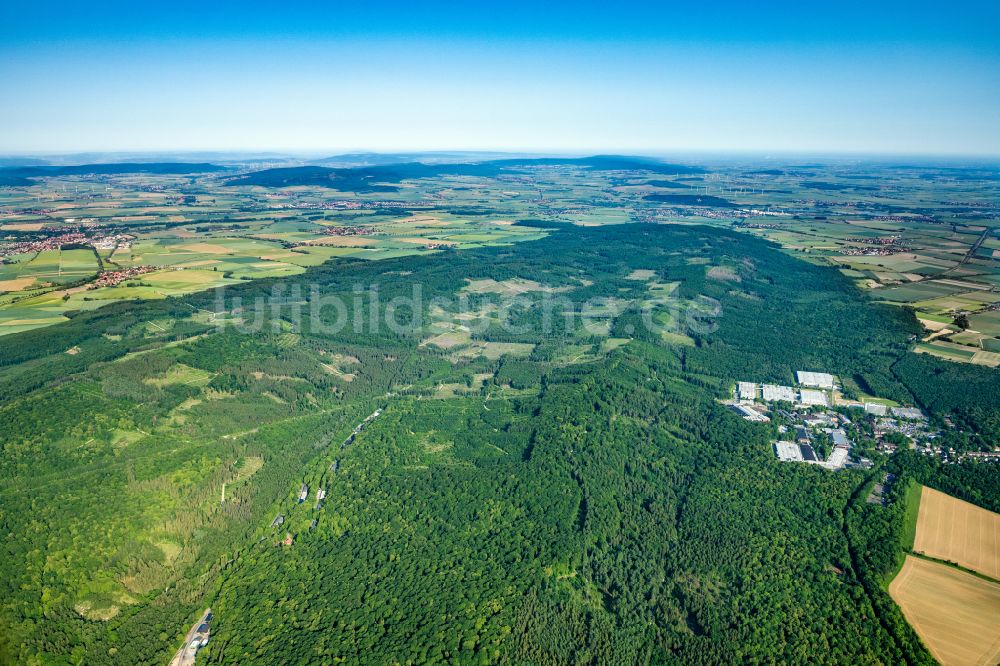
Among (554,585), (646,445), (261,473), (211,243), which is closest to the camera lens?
(554,585)

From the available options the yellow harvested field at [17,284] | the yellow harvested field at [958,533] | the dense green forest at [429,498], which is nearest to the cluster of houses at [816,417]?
the dense green forest at [429,498]

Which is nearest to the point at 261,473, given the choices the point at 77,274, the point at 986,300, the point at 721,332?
the point at 721,332

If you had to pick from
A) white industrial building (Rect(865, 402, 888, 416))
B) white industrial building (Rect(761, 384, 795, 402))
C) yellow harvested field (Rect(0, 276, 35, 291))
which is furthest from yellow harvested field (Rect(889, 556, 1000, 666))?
yellow harvested field (Rect(0, 276, 35, 291))

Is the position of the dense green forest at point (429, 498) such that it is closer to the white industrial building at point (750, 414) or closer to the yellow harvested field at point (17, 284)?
the white industrial building at point (750, 414)

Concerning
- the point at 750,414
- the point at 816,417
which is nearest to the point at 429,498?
the point at 750,414

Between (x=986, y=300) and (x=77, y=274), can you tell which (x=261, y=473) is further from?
(x=986, y=300)

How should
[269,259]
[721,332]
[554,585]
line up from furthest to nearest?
1. [269,259]
2. [721,332]
3. [554,585]

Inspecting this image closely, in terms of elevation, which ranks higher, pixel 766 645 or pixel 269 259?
pixel 269 259
